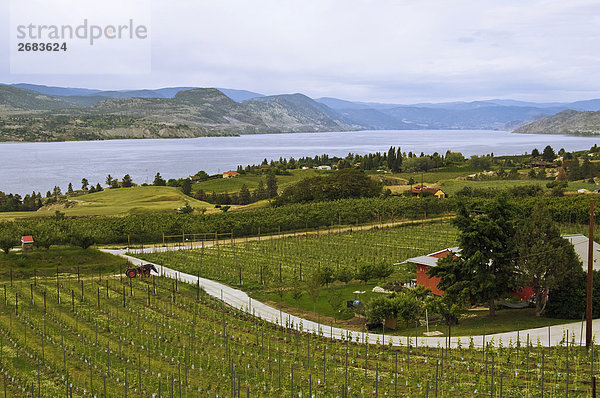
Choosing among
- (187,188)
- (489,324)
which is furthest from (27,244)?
(187,188)

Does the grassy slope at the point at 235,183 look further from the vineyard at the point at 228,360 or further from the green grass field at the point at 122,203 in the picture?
the vineyard at the point at 228,360

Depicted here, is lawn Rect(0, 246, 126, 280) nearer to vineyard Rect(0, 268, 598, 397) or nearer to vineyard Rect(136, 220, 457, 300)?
vineyard Rect(136, 220, 457, 300)

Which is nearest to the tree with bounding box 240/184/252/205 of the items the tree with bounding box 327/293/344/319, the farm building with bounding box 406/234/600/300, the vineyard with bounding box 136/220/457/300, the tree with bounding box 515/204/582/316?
the vineyard with bounding box 136/220/457/300

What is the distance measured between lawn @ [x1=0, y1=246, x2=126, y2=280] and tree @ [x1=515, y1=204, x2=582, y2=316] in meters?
21.6

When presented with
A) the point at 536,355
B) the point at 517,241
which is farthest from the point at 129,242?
the point at 536,355

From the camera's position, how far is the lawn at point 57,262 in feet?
108

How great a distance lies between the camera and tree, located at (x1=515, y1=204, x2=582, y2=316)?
21.7 meters

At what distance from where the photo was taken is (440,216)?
56.6 meters

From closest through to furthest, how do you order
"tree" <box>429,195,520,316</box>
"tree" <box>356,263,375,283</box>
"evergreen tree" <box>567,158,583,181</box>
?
"tree" <box>429,195,520,316</box> → "tree" <box>356,263,375,283</box> → "evergreen tree" <box>567,158,583,181</box>

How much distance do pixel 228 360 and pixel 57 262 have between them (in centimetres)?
2201

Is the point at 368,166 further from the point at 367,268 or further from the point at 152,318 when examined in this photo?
the point at 152,318

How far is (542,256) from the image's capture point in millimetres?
21750

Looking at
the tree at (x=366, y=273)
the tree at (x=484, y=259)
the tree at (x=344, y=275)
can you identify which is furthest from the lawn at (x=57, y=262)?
the tree at (x=484, y=259)

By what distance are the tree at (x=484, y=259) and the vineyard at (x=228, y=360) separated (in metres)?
3.21
